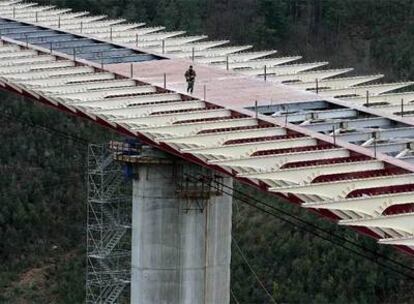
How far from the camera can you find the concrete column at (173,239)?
47.2 m

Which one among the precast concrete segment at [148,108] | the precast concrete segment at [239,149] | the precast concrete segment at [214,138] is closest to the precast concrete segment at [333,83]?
the precast concrete segment at [148,108]

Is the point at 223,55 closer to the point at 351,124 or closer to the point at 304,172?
the point at 351,124

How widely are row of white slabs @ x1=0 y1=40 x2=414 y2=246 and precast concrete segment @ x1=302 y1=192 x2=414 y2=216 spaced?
2cm

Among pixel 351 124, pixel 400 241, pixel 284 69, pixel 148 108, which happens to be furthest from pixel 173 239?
pixel 400 241

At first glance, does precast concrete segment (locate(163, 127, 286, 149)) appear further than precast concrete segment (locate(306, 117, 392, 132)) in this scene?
No

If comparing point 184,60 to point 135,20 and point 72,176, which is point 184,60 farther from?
point 135,20

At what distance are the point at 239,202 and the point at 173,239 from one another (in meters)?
24.4

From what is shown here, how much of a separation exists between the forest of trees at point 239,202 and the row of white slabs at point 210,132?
15.7 metres

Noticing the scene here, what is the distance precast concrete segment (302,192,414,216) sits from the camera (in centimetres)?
3466

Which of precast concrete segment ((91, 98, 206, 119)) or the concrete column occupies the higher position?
precast concrete segment ((91, 98, 206, 119))

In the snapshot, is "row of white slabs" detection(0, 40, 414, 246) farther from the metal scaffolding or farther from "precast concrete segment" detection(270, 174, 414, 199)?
the metal scaffolding

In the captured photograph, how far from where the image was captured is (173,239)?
47.3 metres

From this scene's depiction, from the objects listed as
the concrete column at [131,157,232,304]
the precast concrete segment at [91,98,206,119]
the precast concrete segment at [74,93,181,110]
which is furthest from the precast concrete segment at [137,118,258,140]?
the concrete column at [131,157,232,304]

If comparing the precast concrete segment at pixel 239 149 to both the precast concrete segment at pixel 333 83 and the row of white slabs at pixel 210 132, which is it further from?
the precast concrete segment at pixel 333 83
